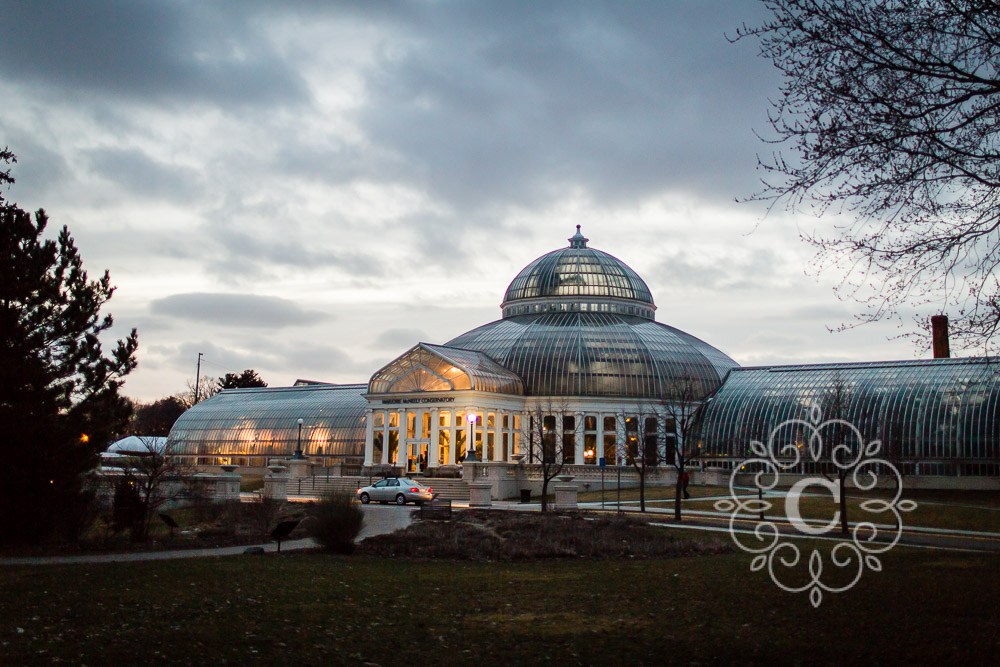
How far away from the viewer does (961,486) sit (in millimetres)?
56812

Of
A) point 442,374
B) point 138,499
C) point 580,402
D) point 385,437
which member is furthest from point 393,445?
point 138,499

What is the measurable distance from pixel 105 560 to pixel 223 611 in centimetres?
846

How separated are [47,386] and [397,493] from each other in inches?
995

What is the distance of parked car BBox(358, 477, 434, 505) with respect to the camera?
4872 centimetres

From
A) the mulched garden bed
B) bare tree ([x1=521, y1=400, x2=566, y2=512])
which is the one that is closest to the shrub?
Result: the mulched garden bed

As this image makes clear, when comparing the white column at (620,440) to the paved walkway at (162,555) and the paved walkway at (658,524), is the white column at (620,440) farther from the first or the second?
the paved walkway at (162,555)

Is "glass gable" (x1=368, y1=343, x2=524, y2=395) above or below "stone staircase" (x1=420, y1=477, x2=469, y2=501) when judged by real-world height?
above

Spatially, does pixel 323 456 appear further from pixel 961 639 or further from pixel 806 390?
pixel 961 639

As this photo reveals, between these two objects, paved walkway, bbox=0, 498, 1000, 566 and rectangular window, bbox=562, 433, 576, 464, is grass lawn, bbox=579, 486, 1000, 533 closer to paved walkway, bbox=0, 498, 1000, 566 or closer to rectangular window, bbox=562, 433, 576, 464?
paved walkway, bbox=0, 498, 1000, 566

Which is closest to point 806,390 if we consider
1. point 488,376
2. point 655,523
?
point 488,376

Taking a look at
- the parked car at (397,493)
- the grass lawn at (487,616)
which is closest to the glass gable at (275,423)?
the parked car at (397,493)

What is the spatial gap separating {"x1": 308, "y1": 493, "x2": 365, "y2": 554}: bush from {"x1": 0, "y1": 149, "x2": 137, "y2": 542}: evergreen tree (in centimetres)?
661

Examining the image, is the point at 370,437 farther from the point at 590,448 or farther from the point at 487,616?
the point at 487,616

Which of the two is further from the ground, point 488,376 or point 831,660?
point 488,376
